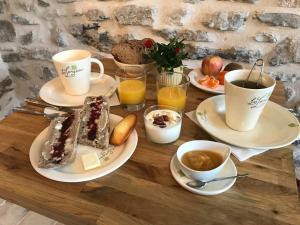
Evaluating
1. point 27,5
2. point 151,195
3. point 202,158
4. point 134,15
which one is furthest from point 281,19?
point 27,5

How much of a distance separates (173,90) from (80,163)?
0.36 m

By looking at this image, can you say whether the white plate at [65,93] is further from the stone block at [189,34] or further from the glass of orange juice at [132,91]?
the stone block at [189,34]

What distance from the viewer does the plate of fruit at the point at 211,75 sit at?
0.99m

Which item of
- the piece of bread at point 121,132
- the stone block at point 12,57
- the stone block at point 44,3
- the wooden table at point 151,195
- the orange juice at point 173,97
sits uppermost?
the stone block at point 44,3

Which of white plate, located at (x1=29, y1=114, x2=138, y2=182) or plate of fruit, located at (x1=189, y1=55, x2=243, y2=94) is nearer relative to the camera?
white plate, located at (x1=29, y1=114, x2=138, y2=182)

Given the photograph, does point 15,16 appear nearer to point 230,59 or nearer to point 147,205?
point 230,59

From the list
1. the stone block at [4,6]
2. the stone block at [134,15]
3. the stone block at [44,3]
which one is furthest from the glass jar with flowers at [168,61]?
the stone block at [4,6]

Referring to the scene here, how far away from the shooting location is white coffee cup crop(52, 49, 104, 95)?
0.89 metres

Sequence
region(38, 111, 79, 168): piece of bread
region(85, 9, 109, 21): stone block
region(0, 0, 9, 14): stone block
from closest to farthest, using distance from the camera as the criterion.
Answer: region(38, 111, 79, 168): piece of bread < region(85, 9, 109, 21): stone block < region(0, 0, 9, 14): stone block

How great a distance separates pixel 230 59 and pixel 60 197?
968mm

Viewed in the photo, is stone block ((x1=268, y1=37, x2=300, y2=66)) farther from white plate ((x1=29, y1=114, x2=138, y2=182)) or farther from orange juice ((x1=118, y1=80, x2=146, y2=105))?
white plate ((x1=29, y1=114, x2=138, y2=182))

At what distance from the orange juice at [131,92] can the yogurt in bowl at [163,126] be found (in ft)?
0.40

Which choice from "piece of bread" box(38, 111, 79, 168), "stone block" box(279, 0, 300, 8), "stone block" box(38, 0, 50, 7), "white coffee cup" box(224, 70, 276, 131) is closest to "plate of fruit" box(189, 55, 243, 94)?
"white coffee cup" box(224, 70, 276, 131)

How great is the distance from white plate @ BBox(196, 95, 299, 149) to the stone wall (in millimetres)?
444
